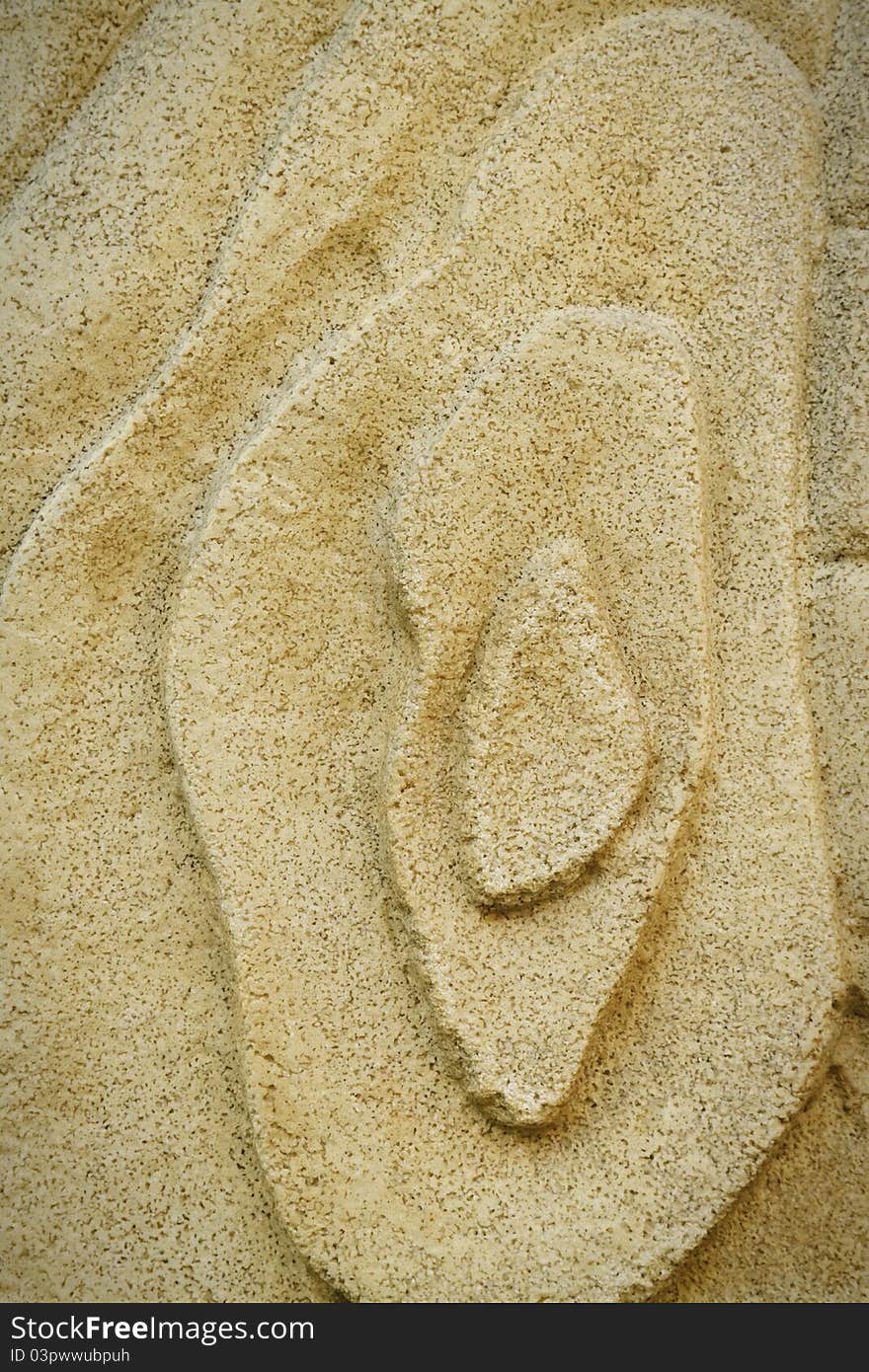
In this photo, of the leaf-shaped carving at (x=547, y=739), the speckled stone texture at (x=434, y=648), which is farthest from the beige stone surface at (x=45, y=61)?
the leaf-shaped carving at (x=547, y=739)

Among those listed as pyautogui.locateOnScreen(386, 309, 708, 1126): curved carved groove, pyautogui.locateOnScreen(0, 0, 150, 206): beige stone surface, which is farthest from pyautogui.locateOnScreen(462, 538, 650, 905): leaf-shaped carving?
pyautogui.locateOnScreen(0, 0, 150, 206): beige stone surface

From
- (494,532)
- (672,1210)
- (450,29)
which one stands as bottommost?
(672,1210)

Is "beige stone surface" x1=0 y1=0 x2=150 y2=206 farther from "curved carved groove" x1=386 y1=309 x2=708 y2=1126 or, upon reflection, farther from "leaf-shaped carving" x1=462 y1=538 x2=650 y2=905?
"leaf-shaped carving" x1=462 y1=538 x2=650 y2=905

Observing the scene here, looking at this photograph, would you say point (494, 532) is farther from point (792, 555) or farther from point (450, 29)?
point (450, 29)

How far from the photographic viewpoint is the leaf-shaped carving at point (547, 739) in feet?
3.22

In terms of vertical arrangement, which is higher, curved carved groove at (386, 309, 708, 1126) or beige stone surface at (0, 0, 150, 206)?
beige stone surface at (0, 0, 150, 206)

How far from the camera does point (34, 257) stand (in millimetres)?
1052

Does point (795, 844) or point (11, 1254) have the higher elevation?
point (11, 1254)

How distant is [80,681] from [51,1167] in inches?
17.9

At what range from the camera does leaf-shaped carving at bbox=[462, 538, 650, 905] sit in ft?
3.22

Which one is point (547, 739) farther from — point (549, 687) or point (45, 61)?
point (45, 61)

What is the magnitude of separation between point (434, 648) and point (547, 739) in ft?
0.45

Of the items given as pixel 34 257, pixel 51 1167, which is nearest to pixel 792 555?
pixel 34 257

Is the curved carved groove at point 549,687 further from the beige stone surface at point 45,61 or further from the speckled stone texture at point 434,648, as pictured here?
the beige stone surface at point 45,61
